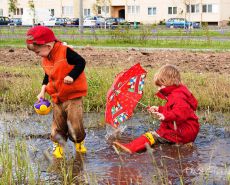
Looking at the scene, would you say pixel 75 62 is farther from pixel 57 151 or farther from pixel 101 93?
pixel 101 93

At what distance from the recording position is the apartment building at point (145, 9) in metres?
71.8

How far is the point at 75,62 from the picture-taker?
20.9 ft

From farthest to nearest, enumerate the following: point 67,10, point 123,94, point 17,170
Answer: point 67,10 < point 123,94 < point 17,170

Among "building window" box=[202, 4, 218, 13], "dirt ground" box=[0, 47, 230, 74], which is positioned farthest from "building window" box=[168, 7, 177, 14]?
"dirt ground" box=[0, 47, 230, 74]

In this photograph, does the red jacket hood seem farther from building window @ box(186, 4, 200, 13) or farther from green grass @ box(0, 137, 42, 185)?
building window @ box(186, 4, 200, 13)

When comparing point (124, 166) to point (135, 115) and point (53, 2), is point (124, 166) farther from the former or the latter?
point (53, 2)

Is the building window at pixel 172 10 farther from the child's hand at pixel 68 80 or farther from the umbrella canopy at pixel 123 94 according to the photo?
the child's hand at pixel 68 80

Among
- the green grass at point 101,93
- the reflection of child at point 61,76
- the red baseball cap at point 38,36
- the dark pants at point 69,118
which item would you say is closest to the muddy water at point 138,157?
the dark pants at point 69,118

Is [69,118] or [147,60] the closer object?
[69,118]

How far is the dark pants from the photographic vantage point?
6.53 m

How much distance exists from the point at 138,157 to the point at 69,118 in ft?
2.64

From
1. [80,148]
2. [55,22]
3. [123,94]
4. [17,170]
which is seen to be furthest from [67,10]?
[17,170]

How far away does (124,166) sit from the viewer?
6191mm

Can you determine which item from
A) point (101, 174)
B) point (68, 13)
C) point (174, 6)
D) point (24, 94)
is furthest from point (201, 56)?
point (68, 13)
